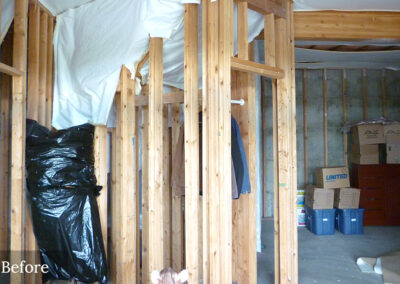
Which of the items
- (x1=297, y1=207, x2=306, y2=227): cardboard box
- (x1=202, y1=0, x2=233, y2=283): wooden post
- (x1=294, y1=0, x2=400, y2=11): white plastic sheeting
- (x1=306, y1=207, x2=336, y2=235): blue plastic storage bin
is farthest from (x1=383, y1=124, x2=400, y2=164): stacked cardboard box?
(x1=202, y1=0, x2=233, y2=283): wooden post

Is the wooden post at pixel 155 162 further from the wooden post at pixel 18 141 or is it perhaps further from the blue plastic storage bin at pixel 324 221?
the blue plastic storage bin at pixel 324 221

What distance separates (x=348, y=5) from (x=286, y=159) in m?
1.58

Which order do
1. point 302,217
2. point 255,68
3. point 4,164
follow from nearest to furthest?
point 255,68, point 4,164, point 302,217

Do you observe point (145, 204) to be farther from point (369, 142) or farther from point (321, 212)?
point (369, 142)

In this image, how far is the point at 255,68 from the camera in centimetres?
234

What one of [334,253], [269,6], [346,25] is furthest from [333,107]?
[269,6]

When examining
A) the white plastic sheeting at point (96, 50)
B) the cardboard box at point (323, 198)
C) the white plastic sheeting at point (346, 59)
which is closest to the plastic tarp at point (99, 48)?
the white plastic sheeting at point (96, 50)

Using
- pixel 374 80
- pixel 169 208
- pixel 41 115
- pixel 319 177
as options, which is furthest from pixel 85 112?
pixel 374 80

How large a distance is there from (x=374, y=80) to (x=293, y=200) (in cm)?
477

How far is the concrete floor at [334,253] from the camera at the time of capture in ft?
11.0

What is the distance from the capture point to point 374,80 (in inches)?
246

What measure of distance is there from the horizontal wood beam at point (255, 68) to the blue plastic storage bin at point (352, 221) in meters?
3.52

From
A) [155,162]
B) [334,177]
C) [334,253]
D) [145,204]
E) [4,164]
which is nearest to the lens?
[155,162]

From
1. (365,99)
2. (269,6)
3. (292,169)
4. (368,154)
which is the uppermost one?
(269,6)
